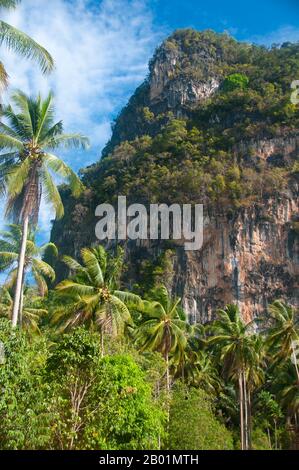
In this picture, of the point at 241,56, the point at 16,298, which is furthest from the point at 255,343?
the point at 241,56

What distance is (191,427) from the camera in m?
21.9

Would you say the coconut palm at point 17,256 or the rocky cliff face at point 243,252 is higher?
the rocky cliff face at point 243,252

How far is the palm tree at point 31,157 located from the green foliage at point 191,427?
377 inches

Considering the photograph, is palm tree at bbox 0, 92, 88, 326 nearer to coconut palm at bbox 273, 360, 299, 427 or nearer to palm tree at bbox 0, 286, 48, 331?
palm tree at bbox 0, 286, 48, 331

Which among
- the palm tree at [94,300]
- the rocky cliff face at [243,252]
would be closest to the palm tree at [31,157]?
the palm tree at [94,300]

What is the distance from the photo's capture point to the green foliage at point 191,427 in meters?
21.6

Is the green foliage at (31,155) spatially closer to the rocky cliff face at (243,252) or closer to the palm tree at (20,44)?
the palm tree at (20,44)

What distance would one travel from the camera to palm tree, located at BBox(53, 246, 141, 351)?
21.9 meters

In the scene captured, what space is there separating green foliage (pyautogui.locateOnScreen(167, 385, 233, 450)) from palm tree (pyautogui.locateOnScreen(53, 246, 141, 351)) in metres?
4.24

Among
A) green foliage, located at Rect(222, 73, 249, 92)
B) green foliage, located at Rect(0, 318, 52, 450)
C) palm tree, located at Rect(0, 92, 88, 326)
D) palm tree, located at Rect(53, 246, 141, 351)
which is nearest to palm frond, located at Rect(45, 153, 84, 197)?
palm tree, located at Rect(0, 92, 88, 326)

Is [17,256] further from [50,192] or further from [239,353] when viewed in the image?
[239,353]

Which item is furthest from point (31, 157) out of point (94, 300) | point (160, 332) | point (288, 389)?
point (288, 389)

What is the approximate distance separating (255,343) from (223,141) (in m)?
30.9

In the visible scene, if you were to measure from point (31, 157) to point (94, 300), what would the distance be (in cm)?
653
